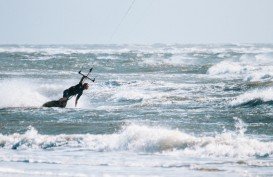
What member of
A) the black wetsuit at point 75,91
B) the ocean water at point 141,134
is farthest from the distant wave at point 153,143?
the black wetsuit at point 75,91

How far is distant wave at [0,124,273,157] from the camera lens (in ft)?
46.8

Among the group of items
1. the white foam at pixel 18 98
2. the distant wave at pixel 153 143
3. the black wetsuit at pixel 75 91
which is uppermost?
the black wetsuit at pixel 75 91

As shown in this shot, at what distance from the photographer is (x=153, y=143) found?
15.2 metres

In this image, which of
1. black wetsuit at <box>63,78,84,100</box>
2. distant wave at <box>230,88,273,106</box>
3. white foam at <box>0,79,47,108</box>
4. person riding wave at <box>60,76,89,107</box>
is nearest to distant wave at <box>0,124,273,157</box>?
person riding wave at <box>60,76,89,107</box>

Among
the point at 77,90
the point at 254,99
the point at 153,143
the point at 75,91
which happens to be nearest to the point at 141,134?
the point at 153,143

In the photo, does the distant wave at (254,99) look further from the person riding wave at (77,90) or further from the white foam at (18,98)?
the white foam at (18,98)

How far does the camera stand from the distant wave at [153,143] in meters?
14.3

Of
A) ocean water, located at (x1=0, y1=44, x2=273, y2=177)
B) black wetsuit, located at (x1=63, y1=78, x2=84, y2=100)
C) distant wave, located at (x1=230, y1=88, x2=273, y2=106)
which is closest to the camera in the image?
ocean water, located at (x1=0, y1=44, x2=273, y2=177)

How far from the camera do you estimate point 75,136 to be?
1700cm

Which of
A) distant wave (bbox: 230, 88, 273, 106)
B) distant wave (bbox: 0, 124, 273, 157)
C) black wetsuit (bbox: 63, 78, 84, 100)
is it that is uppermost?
black wetsuit (bbox: 63, 78, 84, 100)

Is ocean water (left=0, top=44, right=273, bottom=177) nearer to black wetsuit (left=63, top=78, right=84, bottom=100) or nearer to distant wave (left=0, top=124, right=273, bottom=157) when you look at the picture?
distant wave (left=0, top=124, right=273, bottom=157)

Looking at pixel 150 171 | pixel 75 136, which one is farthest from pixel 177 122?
pixel 150 171

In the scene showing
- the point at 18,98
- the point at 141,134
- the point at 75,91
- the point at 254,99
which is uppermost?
the point at 75,91

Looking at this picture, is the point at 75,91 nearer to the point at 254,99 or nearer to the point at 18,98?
the point at 18,98
